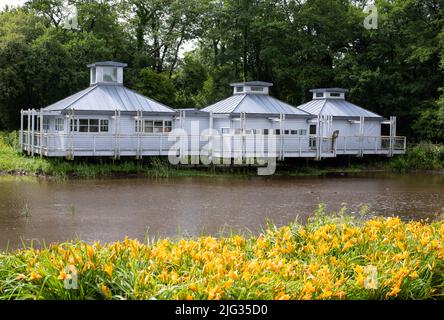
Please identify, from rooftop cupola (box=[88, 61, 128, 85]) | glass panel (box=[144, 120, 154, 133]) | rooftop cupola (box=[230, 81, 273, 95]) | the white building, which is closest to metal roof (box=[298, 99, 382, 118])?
the white building

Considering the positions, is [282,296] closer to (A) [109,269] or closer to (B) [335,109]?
(A) [109,269]

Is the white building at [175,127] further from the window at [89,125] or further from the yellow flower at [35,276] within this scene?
the yellow flower at [35,276]

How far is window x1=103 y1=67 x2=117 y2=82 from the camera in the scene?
31.3m

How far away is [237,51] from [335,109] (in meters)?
11.8

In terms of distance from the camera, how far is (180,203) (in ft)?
60.7

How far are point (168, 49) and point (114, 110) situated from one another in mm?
20305

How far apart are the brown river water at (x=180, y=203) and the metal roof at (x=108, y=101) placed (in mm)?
5066

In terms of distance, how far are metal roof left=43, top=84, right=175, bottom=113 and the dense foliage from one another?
639 centimetres

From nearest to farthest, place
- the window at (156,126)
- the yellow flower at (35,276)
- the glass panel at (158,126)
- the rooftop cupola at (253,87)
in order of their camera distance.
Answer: the yellow flower at (35,276) < the window at (156,126) < the glass panel at (158,126) < the rooftop cupola at (253,87)

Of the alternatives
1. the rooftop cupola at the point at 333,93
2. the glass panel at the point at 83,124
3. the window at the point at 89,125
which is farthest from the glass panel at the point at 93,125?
the rooftop cupola at the point at 333,93

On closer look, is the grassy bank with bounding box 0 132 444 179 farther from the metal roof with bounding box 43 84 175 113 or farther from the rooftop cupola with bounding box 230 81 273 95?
the rooftop cupola with bounding box 230 81 273 95

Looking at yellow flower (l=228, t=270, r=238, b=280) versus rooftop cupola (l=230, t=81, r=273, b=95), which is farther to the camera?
rooftop cupola (l=230, t=81, r=273, b=95)

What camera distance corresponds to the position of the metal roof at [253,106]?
105 feet

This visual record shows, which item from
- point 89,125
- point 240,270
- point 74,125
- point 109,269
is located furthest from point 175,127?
point 109,269
